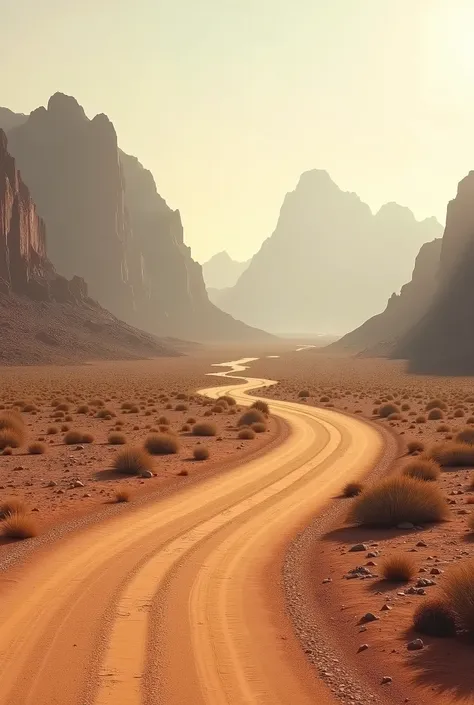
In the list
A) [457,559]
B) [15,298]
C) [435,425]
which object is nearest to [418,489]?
[457,559]

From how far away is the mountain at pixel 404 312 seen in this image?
529 ft

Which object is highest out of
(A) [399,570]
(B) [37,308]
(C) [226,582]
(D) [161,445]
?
(B) [37,308]

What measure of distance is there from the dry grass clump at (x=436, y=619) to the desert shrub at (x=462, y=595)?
0.09 metres

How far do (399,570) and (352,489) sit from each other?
8.12 m

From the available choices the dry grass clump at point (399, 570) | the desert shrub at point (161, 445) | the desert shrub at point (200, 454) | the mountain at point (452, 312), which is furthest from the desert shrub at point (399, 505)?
the mountain at point (452, 312)

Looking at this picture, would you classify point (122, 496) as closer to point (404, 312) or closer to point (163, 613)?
point (163, 613)

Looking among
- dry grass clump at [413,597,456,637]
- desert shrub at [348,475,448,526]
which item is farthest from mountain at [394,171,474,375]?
dry grass clump at [413,597,456,637]

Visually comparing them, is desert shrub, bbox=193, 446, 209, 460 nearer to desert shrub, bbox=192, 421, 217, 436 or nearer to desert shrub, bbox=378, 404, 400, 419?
desert shrub, bbox=192, 421, 217, 436

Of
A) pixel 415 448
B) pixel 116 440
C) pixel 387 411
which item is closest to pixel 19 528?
pixel 116 440

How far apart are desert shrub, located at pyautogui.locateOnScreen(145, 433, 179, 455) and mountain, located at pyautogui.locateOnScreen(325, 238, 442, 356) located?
127564 millimetres

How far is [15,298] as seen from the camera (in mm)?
132000

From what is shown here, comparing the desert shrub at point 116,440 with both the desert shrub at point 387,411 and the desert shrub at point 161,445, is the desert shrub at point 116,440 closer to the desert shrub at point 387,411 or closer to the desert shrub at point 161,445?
the desert shrub at point 161,445

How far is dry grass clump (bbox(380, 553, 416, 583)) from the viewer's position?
10977mm

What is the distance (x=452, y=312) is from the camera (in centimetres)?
11731
